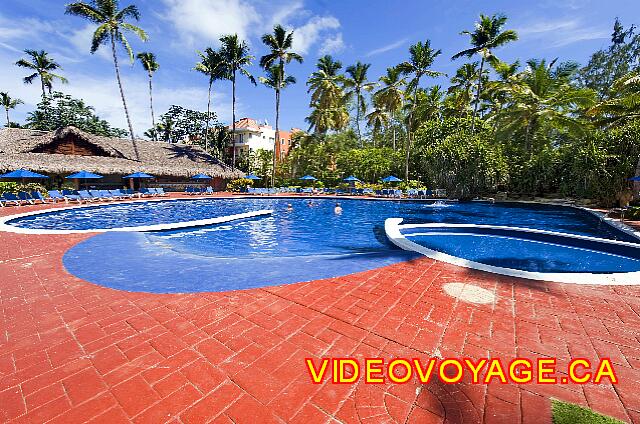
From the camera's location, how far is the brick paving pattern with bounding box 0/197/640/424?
220 cm

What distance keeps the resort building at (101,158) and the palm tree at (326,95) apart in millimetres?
12678

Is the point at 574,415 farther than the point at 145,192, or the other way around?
the point at 145,192

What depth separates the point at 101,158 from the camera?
28625 mm

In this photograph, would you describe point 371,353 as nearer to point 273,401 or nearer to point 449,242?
point 273,401

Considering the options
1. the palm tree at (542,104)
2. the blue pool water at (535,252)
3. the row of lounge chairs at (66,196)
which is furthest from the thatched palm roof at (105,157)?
the palm tree at (542,104)

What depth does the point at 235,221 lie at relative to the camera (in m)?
14.7

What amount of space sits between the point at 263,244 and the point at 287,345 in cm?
793

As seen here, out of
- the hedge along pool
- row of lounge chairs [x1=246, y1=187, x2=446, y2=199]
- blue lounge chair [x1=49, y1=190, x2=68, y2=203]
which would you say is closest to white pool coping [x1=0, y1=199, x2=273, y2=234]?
the hedge along pool

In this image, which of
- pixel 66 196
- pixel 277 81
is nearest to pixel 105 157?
pixel 66 196

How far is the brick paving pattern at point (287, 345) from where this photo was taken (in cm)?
220

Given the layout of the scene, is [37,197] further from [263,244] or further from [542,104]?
[542,104]

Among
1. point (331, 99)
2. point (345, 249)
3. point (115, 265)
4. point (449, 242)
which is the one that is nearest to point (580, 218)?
point (449, 242)

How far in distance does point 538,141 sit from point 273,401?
34118 mm

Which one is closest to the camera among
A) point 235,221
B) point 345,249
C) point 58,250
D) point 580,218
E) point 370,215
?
point 58,250
